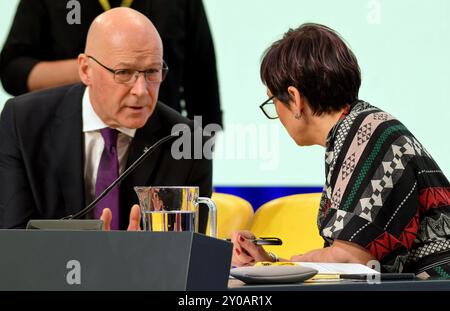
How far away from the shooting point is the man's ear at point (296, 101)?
1955 millimetres

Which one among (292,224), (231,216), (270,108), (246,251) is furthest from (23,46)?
(246,251)

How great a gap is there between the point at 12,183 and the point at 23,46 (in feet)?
2.36

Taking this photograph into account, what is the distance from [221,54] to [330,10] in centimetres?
43

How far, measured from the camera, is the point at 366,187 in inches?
66.4

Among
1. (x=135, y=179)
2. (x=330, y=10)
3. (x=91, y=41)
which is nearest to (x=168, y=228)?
(x=135, y=179)

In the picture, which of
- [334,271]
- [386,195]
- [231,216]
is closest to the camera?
[334,271]

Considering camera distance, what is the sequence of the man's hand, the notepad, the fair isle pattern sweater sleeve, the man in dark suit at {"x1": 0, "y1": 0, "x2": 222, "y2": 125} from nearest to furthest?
the notepad
the fair isle pattern sweater sleeve
the man's hand
the man in dark suit at {"x1": 0, "y1": 0, "x2": 222, "y2": 125}

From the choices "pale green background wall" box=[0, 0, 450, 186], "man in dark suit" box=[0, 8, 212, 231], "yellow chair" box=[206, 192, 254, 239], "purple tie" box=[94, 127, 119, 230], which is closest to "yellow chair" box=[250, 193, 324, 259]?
"yellow chair" box=[206, 192, 254, 239]

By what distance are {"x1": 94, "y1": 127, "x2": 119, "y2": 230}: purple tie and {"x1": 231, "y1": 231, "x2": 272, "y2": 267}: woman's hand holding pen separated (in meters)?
0.54

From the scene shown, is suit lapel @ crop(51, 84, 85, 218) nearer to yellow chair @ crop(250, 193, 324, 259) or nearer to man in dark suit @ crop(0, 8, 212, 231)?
man in dark suit @ crop(0, 8, 212, 231)

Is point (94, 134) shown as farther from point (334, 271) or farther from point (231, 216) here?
point (334, 271)

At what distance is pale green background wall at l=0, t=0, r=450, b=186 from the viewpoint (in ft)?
10.3
